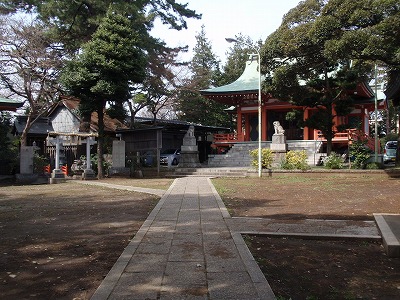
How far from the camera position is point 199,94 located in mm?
34531

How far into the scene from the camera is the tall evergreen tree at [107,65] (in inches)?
688

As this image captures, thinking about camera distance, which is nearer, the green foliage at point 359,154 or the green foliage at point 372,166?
the green foliage at point 372,166

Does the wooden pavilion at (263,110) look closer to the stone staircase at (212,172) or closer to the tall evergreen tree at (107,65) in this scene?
the stone staircase at (212,172)

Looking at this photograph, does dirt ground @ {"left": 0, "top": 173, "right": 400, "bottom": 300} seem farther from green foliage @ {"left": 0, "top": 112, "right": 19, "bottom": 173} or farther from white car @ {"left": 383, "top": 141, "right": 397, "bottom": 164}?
white car @ {"left": 383, "top": 141, "right": 397, "bottom": 164}

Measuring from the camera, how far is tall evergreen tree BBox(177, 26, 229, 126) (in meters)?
33.5

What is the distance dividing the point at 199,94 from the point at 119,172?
16365 millimetres

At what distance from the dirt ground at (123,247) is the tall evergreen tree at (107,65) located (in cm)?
892

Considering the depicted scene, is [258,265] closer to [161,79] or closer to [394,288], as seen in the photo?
[394,288]

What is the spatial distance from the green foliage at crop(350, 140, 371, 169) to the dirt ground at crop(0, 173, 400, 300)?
7894 mm

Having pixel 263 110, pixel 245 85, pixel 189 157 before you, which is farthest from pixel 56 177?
pixel 263 110

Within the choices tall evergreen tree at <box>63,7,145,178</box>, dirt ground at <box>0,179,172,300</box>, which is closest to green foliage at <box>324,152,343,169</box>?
tall evergreen tree at <box>63,7,145,178</box>

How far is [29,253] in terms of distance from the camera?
4883 millimetres

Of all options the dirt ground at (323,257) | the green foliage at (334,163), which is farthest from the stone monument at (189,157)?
the dirt ground at (323,257)

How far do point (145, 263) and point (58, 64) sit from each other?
729 inches
